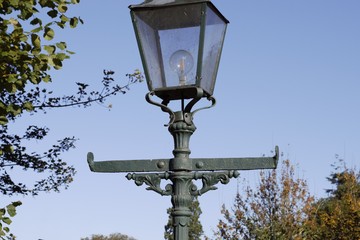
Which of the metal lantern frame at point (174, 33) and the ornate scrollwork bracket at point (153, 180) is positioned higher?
the metal lantern frame at point (174, 33)

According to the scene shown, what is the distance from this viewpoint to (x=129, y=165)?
532 cm

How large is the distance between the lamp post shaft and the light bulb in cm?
24

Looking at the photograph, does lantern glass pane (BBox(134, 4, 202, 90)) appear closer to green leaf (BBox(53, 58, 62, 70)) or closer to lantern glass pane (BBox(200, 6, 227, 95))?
lantern glass pane (BBox(200, 6, 227, 95))

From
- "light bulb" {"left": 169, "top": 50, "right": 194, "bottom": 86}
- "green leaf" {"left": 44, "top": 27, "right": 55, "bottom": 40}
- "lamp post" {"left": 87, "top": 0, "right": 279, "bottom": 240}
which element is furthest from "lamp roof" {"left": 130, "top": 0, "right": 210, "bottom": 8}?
"green leaf" {"left": 44, "top": 27, "right": 55, "bottom": 40}

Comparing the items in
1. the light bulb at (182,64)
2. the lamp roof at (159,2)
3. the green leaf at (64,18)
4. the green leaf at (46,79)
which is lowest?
the light bulb at (182,64)

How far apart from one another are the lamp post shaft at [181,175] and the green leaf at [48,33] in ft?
13.1

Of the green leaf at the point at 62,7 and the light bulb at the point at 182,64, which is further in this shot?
the green leaf at the point at 62,7

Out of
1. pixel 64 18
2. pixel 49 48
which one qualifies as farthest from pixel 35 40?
pixel 64 18

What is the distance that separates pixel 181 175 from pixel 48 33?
14.1 ft

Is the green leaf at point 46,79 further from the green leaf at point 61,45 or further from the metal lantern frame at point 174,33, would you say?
the metal lantern frame at point 174,33

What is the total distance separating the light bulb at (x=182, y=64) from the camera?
528 cm

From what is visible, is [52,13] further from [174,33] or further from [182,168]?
[182,168]

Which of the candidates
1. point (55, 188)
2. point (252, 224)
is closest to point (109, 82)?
point (55, 188)

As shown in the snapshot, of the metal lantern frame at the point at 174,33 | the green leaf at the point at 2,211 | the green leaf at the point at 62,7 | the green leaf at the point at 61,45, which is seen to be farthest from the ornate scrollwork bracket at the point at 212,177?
the green leaf at the point at 62,7
